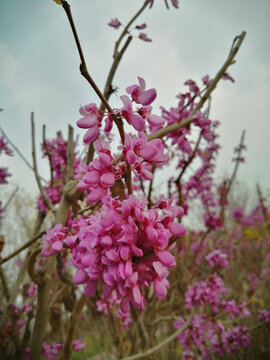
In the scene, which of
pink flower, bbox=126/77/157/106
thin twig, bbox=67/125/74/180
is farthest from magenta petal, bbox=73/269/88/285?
thin twig, bbox=67/125/74/180

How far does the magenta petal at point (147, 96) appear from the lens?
69cm

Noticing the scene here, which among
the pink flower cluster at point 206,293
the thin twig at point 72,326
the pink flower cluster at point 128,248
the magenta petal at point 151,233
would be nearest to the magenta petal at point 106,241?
the pink flower cluster at point 128,248

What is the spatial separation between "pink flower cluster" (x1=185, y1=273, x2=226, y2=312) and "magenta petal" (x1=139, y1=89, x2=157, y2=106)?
2116 millimetres

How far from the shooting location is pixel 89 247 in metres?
0.70

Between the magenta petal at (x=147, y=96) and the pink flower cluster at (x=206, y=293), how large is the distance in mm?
2116

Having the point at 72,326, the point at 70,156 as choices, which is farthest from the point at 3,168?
the point at 72,326

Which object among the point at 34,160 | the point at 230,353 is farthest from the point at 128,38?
the point at 230,353

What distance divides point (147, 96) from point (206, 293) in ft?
7.13

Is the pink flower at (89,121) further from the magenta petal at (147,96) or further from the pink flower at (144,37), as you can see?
the pink flower at (144,37)

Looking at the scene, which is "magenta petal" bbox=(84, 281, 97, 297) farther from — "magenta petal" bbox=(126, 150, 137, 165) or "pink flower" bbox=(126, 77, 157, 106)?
"pink flower" bbox=(126, 77, 157, 106)

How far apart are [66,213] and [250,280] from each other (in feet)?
23.8

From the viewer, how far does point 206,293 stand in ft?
7.45

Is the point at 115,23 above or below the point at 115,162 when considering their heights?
above

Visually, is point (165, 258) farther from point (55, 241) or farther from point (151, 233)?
point (55, 241)
